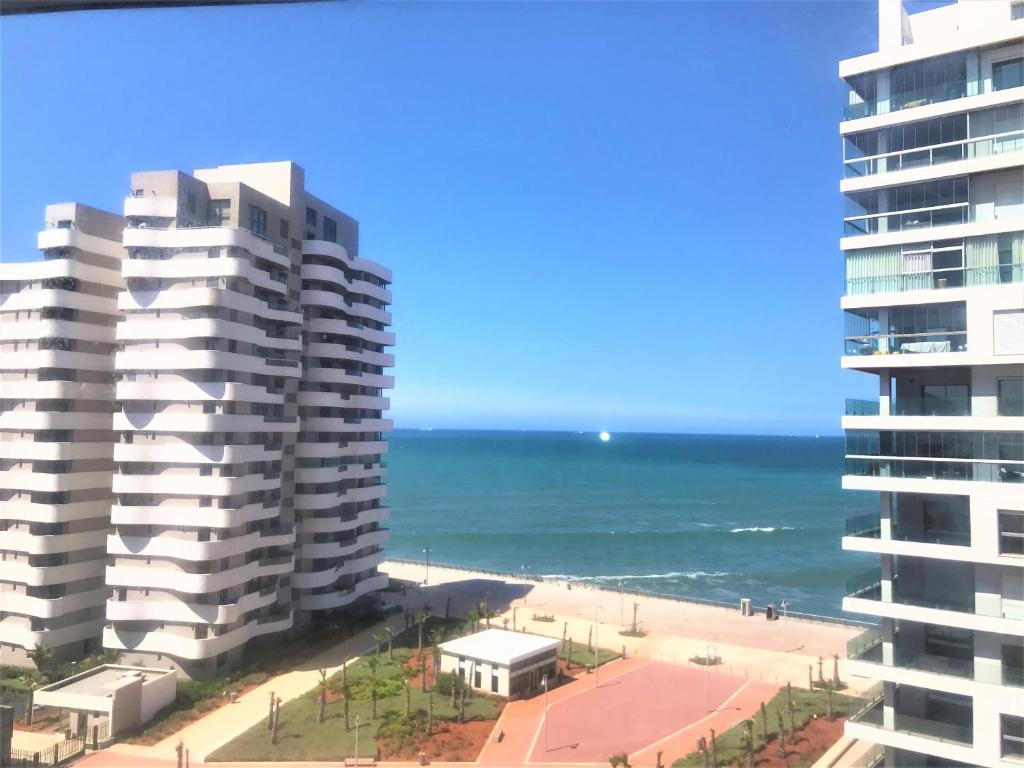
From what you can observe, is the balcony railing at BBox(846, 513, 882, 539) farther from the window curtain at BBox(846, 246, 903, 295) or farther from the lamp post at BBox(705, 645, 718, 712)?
the lamp post at BBox(705, 645, 718, 712)

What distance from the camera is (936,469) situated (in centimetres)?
514

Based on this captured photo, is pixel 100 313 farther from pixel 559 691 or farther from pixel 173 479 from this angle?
pixel 559 691

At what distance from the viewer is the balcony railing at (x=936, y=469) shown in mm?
4781

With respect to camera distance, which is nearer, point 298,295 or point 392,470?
point 298,295

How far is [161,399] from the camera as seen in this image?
931 centimetres

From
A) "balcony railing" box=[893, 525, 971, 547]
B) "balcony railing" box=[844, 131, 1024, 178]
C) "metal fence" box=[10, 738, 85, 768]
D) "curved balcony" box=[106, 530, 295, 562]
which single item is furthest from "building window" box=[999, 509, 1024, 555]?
"curved balcony" box=[106, 530, 295, 562]

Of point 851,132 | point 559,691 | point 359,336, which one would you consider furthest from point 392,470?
point 851,132

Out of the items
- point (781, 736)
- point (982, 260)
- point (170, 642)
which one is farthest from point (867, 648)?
point (170, 642)

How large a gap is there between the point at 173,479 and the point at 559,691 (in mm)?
5684

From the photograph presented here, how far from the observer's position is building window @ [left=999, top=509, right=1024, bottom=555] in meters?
4.73

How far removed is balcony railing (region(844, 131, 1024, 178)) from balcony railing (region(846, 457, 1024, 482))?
217cm

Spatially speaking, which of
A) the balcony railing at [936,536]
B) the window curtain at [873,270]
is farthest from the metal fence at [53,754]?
the window curtain at [873,270]

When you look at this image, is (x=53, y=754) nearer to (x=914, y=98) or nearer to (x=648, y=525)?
(x=914, y=98)

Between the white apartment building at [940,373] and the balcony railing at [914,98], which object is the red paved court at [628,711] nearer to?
the white apartment building at [940,373]
